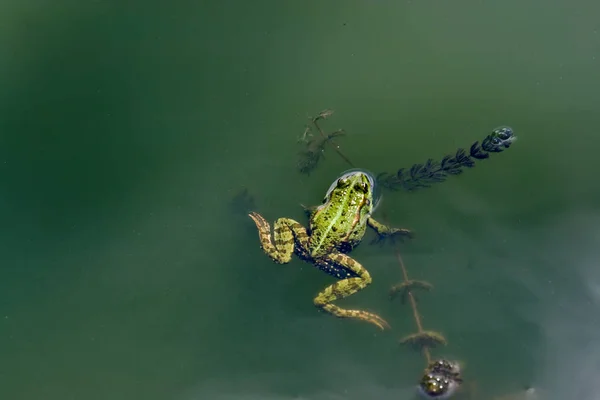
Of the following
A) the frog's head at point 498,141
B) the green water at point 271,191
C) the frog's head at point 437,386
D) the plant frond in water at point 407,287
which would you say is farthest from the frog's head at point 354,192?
the frog's head at point 437,386

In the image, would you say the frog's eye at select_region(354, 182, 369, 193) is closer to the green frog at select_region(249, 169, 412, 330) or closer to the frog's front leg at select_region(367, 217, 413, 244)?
the green frog at select_region(249, 169, 412, 330)

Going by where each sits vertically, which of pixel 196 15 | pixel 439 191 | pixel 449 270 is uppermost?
pixel 196 15

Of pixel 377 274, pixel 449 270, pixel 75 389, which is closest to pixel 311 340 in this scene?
pixel 377 274

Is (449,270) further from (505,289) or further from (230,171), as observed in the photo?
(230,171)

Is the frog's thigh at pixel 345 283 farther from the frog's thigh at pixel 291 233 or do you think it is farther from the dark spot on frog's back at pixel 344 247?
the frog's thigh at pixel 291 233

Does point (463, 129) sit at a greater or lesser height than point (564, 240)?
greater

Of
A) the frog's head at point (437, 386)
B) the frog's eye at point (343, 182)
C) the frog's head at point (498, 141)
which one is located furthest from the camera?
the frog's head at point (498, 141)

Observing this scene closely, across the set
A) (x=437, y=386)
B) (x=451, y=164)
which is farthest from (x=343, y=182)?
(x=437, y=386)

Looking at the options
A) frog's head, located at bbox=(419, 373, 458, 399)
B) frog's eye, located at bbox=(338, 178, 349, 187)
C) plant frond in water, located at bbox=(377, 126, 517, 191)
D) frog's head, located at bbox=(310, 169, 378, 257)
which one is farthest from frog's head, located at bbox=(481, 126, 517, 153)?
frog's head, located at bbox=(419, 373, 458, 399)

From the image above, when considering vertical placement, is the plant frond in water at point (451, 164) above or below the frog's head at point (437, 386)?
above
